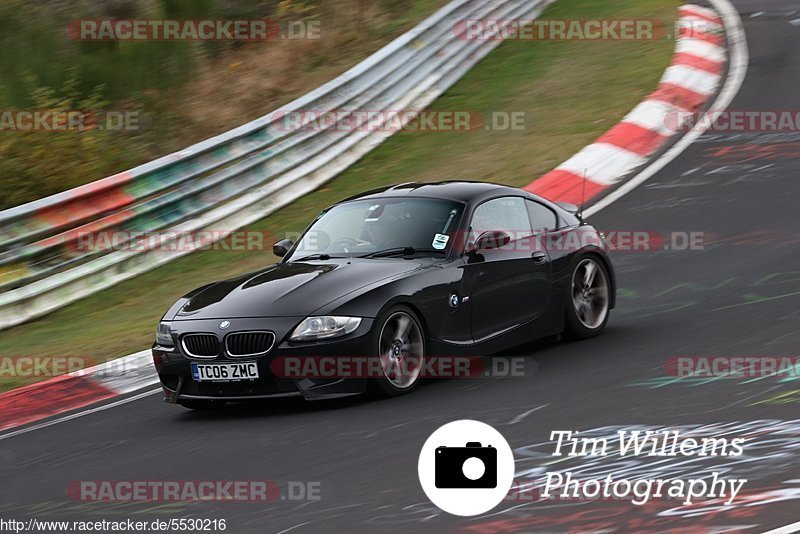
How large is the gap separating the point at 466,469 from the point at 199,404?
268 cm

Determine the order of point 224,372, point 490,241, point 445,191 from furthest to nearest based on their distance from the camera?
point 445,191, point 490,241, point 224,372

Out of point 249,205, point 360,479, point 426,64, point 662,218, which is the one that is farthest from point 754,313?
point 426,64

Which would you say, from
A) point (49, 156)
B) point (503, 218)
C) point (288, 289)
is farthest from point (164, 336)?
point (49, 156)

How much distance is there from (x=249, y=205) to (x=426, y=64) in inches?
158

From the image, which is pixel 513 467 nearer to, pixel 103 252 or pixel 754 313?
pixel 754 313

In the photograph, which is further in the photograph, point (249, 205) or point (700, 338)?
point (249, 205)

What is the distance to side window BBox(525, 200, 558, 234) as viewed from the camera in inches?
366

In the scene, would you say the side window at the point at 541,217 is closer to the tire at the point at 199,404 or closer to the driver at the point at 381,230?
the driver at the point at 381,230

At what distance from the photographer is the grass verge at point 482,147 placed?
37.2 feet

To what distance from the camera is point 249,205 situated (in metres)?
14.0

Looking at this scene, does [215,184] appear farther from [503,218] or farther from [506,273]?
[506,273]

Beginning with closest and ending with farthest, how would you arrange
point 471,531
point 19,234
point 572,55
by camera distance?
point 471,531, point 19,234, point 572,55

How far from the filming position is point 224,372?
780cm

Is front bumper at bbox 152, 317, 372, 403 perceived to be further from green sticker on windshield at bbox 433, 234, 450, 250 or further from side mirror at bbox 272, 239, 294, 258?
side mirror at bbox 272, 239, 294, 258
